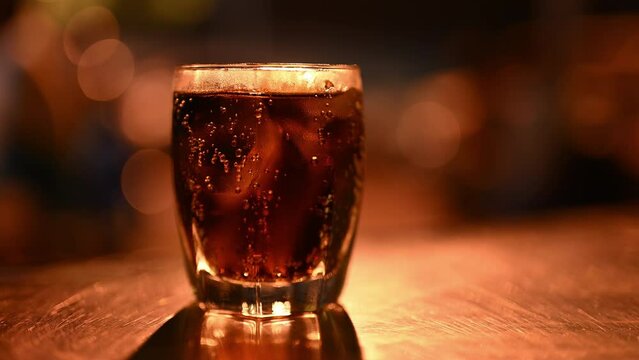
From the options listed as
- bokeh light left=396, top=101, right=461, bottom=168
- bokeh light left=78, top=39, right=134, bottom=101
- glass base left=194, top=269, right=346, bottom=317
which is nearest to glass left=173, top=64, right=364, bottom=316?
glass base left=194, top=269, right=346, bottom=317

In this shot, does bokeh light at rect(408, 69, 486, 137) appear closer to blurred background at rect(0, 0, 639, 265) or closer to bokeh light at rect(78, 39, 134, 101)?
blurred background at rect(0, 0, 639, 265)

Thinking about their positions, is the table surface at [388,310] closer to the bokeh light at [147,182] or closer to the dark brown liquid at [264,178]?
the dark brown liquid at [264,178]

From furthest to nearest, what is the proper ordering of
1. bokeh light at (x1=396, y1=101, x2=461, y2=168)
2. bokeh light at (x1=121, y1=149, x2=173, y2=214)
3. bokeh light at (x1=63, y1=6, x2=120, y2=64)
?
bokeh light at (x1=396, y1=101, x2=461, y2=168), bokeh light at (x1=63, y1=6, x2=120, y2=64), bokeh light at (x1=121, y1=149, x2=173, y2=214)

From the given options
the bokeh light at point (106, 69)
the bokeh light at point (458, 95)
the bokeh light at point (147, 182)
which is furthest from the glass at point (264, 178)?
the bokeh light at point (106, 69)

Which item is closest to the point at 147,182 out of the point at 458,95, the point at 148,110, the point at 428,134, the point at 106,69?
the point at 148,110

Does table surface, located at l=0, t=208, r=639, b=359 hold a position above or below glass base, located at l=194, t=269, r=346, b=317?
below

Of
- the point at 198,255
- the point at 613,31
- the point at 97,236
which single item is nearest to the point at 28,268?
the point at 198,255

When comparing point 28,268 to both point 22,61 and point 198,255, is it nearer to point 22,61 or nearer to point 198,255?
point 198,255
